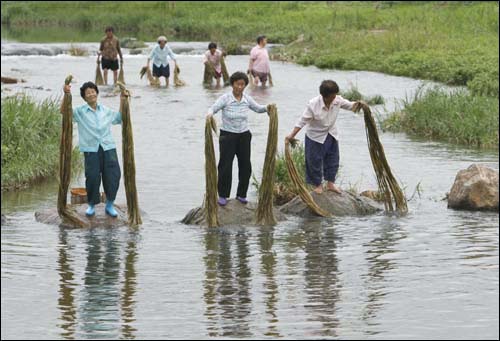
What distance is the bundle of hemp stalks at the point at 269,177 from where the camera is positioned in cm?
1288

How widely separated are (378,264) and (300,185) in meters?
2.03

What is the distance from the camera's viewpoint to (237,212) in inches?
529

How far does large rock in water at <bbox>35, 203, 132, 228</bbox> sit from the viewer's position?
513 inches

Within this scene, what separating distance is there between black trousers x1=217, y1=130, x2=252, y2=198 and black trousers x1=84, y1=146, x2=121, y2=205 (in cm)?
120

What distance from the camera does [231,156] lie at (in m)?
13.1

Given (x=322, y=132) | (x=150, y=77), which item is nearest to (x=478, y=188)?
(x=322, y=132)

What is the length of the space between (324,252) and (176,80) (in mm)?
17678

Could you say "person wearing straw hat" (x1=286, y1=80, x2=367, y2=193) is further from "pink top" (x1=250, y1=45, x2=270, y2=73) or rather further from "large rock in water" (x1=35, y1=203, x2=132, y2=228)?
"pink top" (x1=250, y1=45, x2=270, y2=73)

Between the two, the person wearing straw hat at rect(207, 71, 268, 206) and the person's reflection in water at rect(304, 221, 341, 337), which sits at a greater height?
the person wearing straw hat at rect(207, 71, 268, 206)

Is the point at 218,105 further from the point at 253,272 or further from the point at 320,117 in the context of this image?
the point at 253,272

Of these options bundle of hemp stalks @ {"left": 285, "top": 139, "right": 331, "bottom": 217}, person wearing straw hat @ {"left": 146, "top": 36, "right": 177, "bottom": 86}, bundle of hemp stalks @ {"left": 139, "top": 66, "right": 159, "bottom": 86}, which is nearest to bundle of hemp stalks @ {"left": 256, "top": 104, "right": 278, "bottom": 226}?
bundle of hemp stalks @ {"left": 285, "top": 139, "right": 331, "bottom": 217}

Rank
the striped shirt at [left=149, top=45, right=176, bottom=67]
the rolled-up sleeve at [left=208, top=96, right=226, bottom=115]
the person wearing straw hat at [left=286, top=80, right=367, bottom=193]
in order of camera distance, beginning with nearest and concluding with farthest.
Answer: the rolled-up sleeve at [left=208, top=96, right=226, bottom=115]
the person wearing straw hat at [left=286, top=80, right=367, bottom=193]
the striped shirt at [left=149, top=45, right=176, bottom=67]

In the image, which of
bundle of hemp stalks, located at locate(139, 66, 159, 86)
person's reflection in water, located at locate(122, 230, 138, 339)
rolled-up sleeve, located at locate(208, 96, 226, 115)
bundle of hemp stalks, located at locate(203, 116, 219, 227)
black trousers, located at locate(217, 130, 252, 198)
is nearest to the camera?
person's reflection in water, located at locate(122, 230, 138, 339)

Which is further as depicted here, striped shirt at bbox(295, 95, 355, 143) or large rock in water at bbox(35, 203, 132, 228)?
striped shirt at bbox(295, 95, 355, 143)
